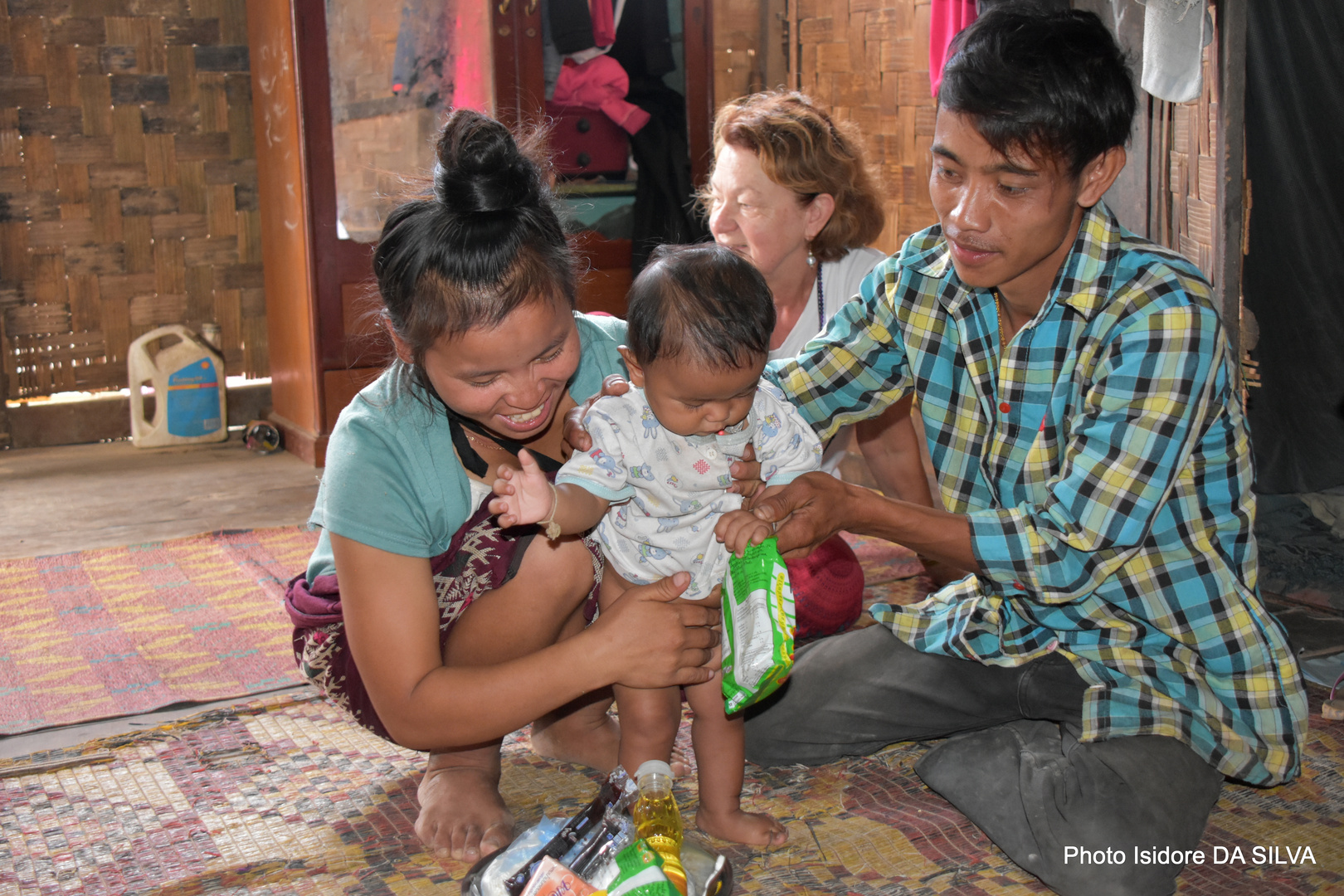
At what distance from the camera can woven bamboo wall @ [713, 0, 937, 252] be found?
3.57 metres

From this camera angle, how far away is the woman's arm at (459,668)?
1525 mm

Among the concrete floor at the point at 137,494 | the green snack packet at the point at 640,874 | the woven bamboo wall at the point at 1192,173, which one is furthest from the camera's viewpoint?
the concrete floor at the point at 137,494

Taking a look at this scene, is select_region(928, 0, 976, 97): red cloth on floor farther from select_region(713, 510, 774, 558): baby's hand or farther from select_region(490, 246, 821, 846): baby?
select_region(713, 510, 774, 558): baby's hand

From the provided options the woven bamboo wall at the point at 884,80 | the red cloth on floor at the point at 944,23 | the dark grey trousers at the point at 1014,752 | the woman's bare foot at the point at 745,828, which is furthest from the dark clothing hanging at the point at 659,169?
the woman's bare foot at the point at 745,828

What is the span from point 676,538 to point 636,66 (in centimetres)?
314

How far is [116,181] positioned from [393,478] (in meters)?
3.61

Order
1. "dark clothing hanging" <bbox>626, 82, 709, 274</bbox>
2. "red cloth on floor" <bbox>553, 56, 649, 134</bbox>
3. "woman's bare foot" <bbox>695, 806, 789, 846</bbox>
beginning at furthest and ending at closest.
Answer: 1. "dark clothing hanging" <bbox>626, 82, 709, 274</bbox>
2. "red cloth on floor" <bbox>553, 56, 649, 134</bbox>
3. "woman's bare foot" <bbox>695, 806, 789, 846</bbox>

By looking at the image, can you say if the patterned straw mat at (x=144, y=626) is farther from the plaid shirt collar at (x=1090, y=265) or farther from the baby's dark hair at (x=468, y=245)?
the plaid shirt collar at (x=1090, y=265)

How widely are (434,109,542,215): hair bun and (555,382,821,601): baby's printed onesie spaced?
317 mm

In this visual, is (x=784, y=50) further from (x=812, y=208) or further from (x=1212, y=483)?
(x=1212, y=483)

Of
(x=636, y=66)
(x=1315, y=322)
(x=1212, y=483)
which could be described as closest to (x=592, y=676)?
(x=1212, y=483)

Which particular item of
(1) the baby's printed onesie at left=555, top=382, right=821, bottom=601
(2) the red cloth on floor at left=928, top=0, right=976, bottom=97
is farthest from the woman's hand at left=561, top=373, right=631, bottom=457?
(2) the red cloth on floor at left=928, top=0, right=976, bottom=97

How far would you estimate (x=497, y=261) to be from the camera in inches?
57.5

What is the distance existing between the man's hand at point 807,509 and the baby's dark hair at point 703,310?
0.20m
